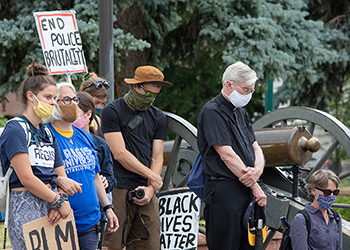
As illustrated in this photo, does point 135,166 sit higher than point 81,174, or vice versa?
point 81,174

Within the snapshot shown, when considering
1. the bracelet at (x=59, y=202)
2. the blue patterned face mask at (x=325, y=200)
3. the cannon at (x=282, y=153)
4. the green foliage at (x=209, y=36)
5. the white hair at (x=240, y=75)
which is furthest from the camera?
the green foliage at (x=209, y=36)

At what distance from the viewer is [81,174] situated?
303cm

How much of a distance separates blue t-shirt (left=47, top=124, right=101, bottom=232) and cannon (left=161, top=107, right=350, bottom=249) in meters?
1.73

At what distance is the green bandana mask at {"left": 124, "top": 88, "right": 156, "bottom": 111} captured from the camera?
396 centimetres

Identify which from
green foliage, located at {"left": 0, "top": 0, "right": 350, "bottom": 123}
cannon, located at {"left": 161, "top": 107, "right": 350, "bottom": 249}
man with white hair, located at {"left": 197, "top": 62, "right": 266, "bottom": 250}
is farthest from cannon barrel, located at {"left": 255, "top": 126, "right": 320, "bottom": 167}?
green foliage, located at {"left": 0, "top": 0, "right": 350, "bottom": 123}

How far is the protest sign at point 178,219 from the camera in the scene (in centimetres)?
439

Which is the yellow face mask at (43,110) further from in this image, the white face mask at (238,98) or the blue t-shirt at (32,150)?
the white face mask at (238,98)

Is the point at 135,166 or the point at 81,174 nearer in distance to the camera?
the point at 81,174

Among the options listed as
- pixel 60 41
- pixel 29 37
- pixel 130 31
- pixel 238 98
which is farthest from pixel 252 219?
pixel 130 31

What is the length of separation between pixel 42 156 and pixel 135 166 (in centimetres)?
124

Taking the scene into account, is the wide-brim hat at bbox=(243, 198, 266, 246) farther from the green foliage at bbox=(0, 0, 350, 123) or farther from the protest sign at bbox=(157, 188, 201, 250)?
the green foliage at bbox=(0, 0, 350, 123)

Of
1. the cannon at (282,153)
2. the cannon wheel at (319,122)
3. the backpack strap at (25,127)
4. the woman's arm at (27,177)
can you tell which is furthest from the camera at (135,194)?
the cannon wheel at (319,122)

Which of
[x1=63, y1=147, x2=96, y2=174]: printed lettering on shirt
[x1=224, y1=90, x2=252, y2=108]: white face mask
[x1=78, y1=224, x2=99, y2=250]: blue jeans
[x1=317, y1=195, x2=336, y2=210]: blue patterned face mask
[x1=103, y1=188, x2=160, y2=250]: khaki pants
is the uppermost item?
[x1=224, y1=90, x2=252, y2=108]: white face mask

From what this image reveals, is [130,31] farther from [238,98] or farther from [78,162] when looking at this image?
[78,162]
